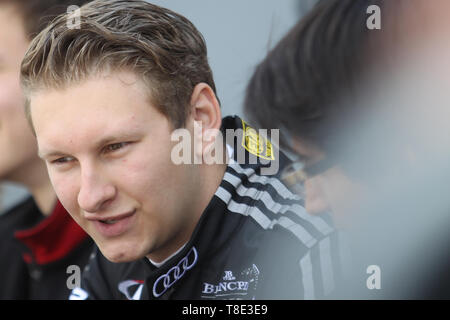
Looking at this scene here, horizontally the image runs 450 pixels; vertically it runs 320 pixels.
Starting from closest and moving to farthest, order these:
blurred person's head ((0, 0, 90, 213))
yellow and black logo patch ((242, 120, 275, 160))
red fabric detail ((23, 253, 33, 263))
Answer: yellow and black logo patch ((242, 120, 275, 160))
blurred person's head ((0, 0, 90, 213))
red fabric detail ((23, 253, 33, 263))

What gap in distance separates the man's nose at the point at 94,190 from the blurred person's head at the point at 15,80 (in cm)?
32

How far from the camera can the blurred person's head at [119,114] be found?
0.82 metres

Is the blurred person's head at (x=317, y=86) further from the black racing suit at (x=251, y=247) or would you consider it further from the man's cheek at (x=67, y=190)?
the man's cheek at (x=67, y=190)

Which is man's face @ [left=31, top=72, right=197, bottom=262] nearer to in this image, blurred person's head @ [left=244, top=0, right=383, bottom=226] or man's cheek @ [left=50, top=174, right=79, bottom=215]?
man's cheek @ [left=50, top=174, right=79, bottom=215]

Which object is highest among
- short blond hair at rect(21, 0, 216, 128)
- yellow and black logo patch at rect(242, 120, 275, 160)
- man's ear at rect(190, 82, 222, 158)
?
short blond hair at rect(21, 0, 216, 128)

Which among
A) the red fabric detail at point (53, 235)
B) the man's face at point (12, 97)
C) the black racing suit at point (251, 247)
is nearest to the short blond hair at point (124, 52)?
the black racing suit at point (251, 247)

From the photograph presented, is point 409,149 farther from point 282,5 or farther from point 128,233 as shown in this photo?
point 128,233

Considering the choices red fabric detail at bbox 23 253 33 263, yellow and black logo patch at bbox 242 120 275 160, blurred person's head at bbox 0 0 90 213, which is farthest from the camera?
red fabric detail at bbox 23 253 33 263

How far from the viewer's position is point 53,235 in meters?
1.18

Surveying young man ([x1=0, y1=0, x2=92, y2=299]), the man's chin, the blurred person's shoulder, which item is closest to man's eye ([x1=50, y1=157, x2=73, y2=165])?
the man's chin

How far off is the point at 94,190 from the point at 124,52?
0.60ft

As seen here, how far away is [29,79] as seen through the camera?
33.8 inches

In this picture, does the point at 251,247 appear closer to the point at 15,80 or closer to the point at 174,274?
the point at 174,274

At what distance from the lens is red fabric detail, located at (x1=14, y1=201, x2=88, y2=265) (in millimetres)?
1155
